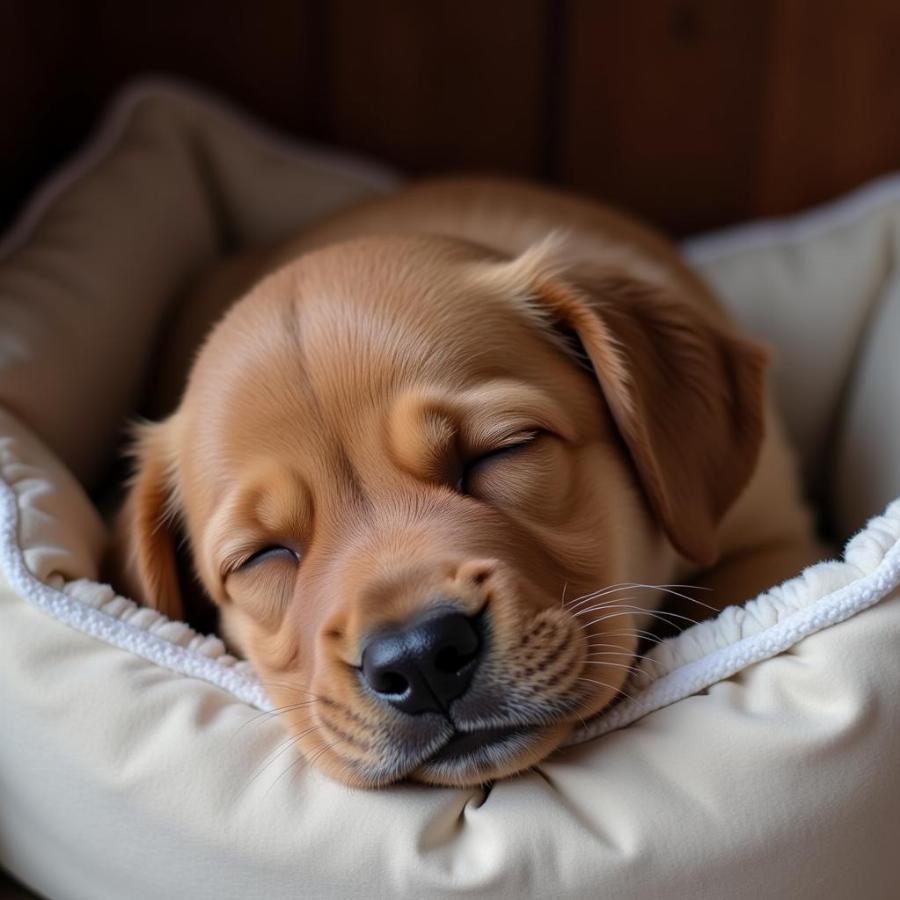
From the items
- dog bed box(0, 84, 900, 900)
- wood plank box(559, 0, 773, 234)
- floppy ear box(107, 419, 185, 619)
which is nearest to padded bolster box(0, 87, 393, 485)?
dog bed box(0, 84, 900, 900)

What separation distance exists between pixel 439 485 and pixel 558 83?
195 cm

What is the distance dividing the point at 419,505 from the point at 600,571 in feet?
1.00

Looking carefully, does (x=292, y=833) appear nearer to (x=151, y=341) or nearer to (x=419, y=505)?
(x=419, y=505)

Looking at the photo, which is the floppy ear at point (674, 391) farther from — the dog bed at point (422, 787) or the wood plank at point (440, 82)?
the wood plank at point (440, 82)

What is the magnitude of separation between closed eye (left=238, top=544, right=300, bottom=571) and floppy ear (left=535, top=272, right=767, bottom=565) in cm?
57

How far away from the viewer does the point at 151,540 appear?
2.21 m

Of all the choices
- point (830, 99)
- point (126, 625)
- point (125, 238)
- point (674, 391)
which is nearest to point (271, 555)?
point (126, 625)

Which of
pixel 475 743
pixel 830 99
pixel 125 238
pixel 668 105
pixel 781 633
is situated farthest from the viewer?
pixel 668 105

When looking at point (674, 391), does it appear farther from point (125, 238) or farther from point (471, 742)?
point (125, 238)

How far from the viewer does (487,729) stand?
1.64m

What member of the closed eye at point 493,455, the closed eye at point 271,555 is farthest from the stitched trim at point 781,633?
the closed eye at point 271,555

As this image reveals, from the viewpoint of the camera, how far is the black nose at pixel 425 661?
5.10 feet

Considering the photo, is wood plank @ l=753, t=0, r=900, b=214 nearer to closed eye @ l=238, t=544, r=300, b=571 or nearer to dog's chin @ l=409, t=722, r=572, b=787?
closed eye @ l=238, t=544, r=300, b=571

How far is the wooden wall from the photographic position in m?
3.29
